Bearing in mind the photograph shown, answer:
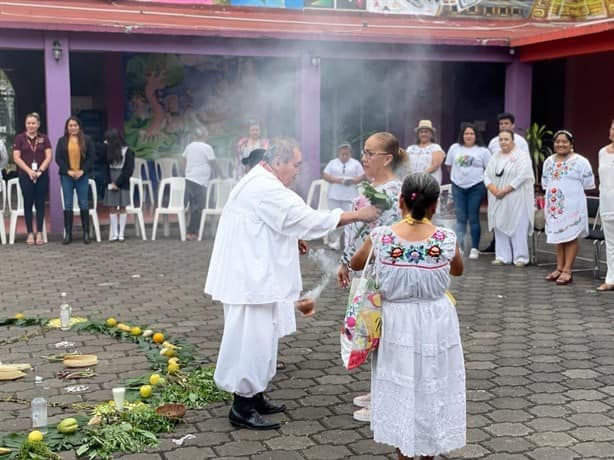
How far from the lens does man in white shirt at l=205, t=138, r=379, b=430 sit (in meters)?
4.43

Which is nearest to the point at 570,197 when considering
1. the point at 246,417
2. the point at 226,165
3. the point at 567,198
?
the point at 567,198

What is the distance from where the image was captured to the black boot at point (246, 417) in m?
4.55

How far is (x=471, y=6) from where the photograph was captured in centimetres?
1570

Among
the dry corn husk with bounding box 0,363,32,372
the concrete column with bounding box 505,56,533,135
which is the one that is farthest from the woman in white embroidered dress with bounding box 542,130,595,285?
the concrete column with bounding box 505,56,533,135

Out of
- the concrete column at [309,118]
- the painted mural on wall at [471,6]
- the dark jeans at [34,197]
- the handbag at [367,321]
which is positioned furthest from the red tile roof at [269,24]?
the handbag at [367,321]

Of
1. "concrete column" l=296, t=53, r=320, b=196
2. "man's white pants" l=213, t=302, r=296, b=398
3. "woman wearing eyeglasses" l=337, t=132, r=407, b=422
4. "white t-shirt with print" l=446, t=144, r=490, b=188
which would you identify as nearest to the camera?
"man's white pants" l=213, t=302, r=296, b=398

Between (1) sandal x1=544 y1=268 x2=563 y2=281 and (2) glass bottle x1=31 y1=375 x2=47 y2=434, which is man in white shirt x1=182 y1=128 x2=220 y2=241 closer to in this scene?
(1) sandal x1=544 y1=268 x2=563 y2=281

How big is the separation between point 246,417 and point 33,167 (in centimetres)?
805

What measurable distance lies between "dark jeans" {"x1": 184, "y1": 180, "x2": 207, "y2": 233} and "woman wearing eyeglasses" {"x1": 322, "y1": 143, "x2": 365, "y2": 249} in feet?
6.87

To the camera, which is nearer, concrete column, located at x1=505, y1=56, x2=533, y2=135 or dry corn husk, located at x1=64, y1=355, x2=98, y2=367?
dry corn husk, located at x1=64, y1=355, x2=98, y2=367

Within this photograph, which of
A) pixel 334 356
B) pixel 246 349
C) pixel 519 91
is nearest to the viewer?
pixel 246 349

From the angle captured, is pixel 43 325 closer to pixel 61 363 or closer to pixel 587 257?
pixel 61 363

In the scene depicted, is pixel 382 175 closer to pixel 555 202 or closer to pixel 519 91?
pixel 555 202

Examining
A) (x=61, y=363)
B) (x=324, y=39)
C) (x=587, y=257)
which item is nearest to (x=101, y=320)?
(x=61, y=363)
